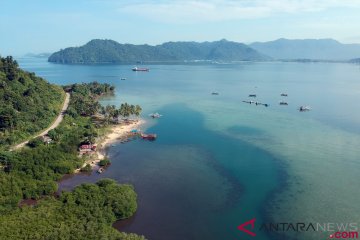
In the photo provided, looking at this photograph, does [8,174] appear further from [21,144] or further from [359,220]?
[359,220]

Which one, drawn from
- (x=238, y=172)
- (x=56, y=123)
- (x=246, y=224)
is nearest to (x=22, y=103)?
(x=56, y=123)

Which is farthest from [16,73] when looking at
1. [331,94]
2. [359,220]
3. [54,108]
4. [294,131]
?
[331,94]

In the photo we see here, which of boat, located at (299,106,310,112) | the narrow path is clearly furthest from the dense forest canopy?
boat, located at (299,106,310,112)

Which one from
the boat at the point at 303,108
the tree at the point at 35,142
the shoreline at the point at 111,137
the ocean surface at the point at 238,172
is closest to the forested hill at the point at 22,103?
the tree at the point at 35,142

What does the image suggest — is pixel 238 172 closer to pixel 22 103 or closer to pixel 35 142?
pixel 35 142

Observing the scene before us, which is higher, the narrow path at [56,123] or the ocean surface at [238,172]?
the narrow path at [56,123]

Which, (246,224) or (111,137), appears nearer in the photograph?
(246,224)

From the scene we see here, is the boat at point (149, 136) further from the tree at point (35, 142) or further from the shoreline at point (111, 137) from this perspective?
the tree at point (35, 142)

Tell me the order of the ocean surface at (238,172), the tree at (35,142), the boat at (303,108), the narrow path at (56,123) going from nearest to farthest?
the ocean surface at (238,172) → the tree at (35,142) → the narrow path at (56,123) → the boat at (303,108)
